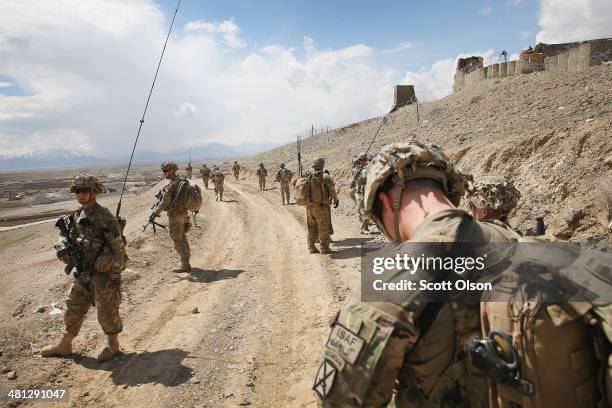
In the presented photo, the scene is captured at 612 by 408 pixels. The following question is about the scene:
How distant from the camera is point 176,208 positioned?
848cm

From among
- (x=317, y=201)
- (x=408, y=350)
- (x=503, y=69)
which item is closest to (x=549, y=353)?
(x=408, y=350)

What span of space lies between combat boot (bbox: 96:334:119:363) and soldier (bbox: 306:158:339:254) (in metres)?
5.31

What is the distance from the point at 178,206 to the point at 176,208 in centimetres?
6

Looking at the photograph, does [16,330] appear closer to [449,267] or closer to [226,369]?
[226,369]

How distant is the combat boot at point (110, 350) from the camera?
485 centimetres

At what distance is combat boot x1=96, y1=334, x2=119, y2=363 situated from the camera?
4852mm

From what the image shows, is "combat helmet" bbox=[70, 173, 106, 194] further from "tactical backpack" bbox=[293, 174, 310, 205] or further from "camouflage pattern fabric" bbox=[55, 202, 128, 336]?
"tactical backpack" bbox=[293, 174, 310, 205]

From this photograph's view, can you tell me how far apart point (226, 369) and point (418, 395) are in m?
3.62

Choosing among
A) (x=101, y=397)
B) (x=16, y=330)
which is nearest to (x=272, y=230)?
(x=16, y=330)

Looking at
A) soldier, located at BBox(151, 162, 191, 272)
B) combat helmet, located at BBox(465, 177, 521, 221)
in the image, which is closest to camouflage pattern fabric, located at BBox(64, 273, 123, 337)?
soldier, located at BBox(151, 162, 191, 272)

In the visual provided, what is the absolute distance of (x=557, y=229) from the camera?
7457 mm

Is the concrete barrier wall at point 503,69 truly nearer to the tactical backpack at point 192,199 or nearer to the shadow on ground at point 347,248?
the shadow on ground at point 347,248

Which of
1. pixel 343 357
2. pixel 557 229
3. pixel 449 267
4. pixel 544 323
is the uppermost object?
pixel 449 267

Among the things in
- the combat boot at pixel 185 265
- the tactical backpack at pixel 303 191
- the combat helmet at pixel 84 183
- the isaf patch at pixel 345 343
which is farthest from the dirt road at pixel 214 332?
the combat helmet at pixel 84 183
